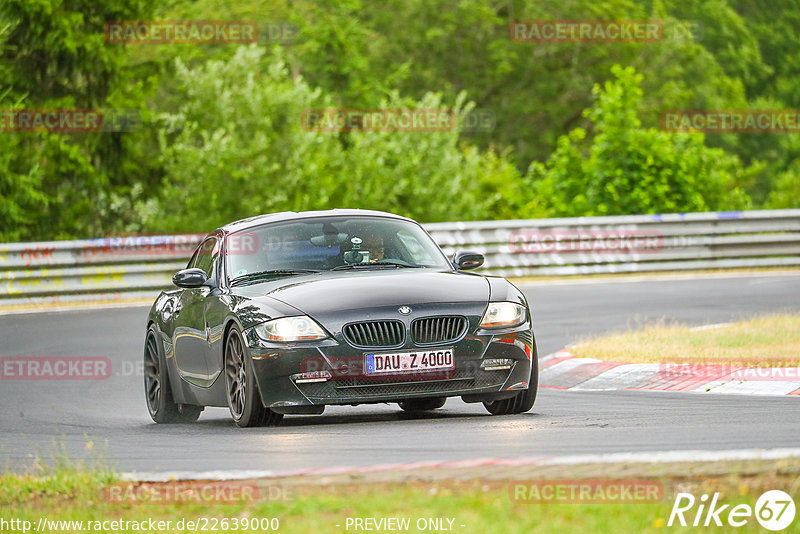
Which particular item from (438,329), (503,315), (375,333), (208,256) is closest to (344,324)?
(375,333)

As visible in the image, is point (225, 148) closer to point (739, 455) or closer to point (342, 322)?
point (342, 322)

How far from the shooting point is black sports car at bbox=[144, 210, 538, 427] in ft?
31.1

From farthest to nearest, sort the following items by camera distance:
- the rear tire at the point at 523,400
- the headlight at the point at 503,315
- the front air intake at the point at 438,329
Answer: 1. the rear tire at the point at 523,400
2. the headlight at the point at 503,315
3. the front air intake at the point at 438,329

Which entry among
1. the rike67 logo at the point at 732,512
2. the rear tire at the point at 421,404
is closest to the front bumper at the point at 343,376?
the rear tire at the point at 421,404

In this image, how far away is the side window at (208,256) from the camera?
11.3m

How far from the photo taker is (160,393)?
38.8 feet

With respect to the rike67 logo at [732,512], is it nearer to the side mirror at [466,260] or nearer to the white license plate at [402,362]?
the white license plate at [402,362]

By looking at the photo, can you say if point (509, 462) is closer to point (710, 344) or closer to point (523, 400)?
point (523, 400)

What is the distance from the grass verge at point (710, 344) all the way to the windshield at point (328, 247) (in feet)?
9.60

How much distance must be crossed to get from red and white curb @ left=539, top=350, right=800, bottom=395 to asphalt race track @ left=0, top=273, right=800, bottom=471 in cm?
36

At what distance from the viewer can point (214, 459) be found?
26.3 ft

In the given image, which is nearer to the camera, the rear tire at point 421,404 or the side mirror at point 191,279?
the side mirror at point 191,279

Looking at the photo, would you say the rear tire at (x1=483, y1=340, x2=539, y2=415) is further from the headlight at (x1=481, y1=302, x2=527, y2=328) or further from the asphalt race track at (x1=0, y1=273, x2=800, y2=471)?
the headlight at (x1=481, y1=302, x2=527, y2=328)

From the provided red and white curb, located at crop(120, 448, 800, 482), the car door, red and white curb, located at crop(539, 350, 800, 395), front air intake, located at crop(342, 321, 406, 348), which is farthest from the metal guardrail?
red and white curb, located at crop(120, 448, 800, 482)
